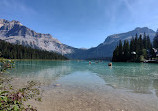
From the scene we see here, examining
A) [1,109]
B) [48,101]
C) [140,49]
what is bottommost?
[48,101]

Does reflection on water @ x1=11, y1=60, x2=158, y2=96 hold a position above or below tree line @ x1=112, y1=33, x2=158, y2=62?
below

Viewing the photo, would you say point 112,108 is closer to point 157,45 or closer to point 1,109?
point 1,109

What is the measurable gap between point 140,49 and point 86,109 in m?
128

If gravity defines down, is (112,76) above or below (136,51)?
below

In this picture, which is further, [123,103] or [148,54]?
[148,54]

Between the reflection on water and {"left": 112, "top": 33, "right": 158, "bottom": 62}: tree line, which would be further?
{"left": 112, "top": 33, "right": 158, "bottom": 62}: tree line

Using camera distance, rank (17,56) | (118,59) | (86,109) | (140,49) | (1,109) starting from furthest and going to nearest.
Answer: (17,56) < (118,59) < (140,49) < (86,109) < (1,109)

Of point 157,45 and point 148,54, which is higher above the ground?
point 157,45

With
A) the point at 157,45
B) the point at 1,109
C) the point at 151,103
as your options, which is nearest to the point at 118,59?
the point at 157,45

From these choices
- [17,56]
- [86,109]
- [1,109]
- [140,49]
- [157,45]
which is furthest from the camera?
[17,56]

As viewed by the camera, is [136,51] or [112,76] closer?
[112,76]

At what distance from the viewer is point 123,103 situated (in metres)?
9.54

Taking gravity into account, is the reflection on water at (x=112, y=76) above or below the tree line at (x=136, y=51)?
below

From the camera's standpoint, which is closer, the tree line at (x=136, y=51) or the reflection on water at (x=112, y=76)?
the reflection on water at (x=112, y=76)
